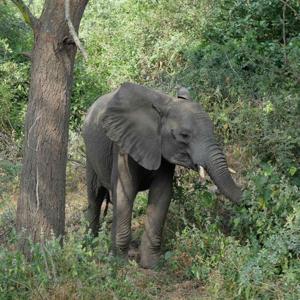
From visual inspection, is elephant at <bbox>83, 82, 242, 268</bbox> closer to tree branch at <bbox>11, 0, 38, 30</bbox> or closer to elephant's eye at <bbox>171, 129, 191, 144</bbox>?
elephant's eye at <bbox>171, 129, 191, 144</bbox>

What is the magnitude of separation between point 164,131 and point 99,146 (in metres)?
1.13

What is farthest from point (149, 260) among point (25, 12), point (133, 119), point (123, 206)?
point (25, 12)

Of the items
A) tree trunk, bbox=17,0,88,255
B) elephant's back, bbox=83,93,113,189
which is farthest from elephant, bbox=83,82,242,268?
tree trunk, bbox=17,0,88,255

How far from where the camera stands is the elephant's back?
8.56 meters

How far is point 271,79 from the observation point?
407 inches

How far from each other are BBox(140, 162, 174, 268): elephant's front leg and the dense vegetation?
0.22 m

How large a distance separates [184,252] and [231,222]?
65cm

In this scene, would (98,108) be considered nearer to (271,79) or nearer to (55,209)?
(55,209)

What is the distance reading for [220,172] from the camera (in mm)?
7312

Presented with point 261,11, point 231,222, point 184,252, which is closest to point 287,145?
point 231,222

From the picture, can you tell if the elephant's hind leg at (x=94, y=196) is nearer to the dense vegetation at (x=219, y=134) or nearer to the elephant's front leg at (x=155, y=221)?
the dense vegetation at (x=219, y=134)

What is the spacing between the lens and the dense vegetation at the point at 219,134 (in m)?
6.30


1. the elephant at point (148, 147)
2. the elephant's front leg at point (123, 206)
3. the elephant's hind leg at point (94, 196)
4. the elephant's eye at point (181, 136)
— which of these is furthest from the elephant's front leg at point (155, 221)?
the elephant's hind leg at point (94, 196)

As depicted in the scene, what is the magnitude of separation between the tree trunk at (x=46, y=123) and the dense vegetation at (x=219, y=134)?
0.90 feet
